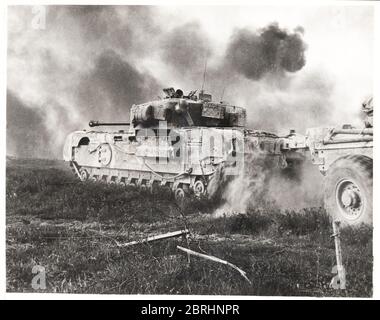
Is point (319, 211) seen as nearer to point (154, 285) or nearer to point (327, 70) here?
point (327, 70)

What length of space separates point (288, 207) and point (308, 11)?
3347 mm

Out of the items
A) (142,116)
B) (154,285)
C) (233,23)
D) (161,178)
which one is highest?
(233,23)

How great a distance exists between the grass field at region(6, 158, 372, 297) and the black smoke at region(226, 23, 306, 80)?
2.86m

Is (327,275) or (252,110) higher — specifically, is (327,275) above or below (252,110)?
below

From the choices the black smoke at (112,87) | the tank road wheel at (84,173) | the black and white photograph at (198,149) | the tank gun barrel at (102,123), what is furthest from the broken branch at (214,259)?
the tank road wheel at (84,173)

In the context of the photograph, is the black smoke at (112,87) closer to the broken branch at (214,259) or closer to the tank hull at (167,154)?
the tank hull at (167,154)

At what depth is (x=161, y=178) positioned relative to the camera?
434 inches

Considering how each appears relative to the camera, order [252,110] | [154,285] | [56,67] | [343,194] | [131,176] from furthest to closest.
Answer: [131,176] → [252,110] → [56,67] → [343,194] → [154,285]

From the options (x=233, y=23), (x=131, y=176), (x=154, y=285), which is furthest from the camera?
(x=131, y=176)

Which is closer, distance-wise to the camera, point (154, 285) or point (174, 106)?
point (154, 285)

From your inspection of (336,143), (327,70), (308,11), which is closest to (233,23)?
(308,11)

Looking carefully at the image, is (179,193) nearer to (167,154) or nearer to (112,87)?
(167,154)

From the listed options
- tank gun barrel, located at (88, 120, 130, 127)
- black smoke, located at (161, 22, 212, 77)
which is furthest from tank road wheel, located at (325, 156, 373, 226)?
tank gun barrel, located at (88, 120, 130, 127)

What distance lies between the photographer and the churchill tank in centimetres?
952
